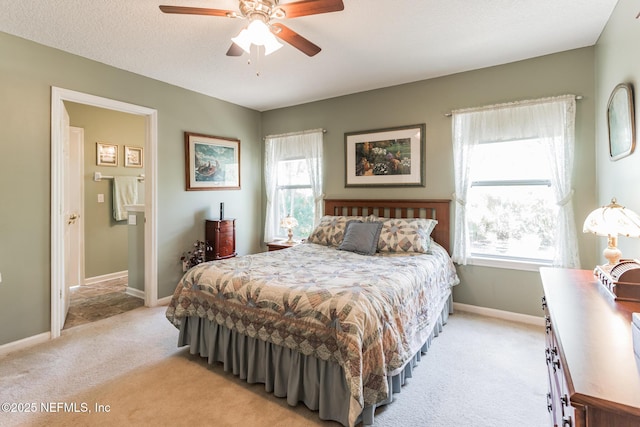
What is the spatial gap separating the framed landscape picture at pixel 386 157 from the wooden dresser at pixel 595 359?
2.53 meters

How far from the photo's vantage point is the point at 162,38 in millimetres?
2801

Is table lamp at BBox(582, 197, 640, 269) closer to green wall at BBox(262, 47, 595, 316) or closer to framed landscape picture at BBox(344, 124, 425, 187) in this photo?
green wall at BBox(262, 47, 595, 316)

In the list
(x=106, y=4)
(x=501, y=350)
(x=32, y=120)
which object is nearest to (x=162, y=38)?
(x=106, y=4)

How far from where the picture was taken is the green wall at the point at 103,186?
4.81 m

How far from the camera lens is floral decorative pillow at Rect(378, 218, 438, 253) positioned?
10.6 ft

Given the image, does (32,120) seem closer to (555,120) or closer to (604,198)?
(555,120)

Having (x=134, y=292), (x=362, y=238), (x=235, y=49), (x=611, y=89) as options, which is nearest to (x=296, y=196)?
(x=362, y=238)

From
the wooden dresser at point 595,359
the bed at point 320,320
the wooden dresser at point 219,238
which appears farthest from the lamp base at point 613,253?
the wooden dresser at point 219,238

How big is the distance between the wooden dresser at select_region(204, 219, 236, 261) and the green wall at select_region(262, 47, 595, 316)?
1.53 meters

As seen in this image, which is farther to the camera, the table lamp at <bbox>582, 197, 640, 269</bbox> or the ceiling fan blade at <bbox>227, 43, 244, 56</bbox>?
the ceiling fan blade at <bbox>227, 43, 244, 56</bbox>

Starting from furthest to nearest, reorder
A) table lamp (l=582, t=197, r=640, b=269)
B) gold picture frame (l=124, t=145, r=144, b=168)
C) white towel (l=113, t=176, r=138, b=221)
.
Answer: gold picture frame (l=124, t=145, r=144, b=168) → white towel (l=113, t=176, r=138, b=221) → table lamp (l=582, t=197, r=640, b=269)

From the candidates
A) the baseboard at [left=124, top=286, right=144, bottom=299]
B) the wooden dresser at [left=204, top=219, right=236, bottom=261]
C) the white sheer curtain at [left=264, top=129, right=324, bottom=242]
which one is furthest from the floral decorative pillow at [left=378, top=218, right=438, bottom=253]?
the baseboard at [left=124, top=286, right=144, bottom=299]

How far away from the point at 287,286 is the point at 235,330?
0.54m

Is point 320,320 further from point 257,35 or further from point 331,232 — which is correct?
point 331,232
